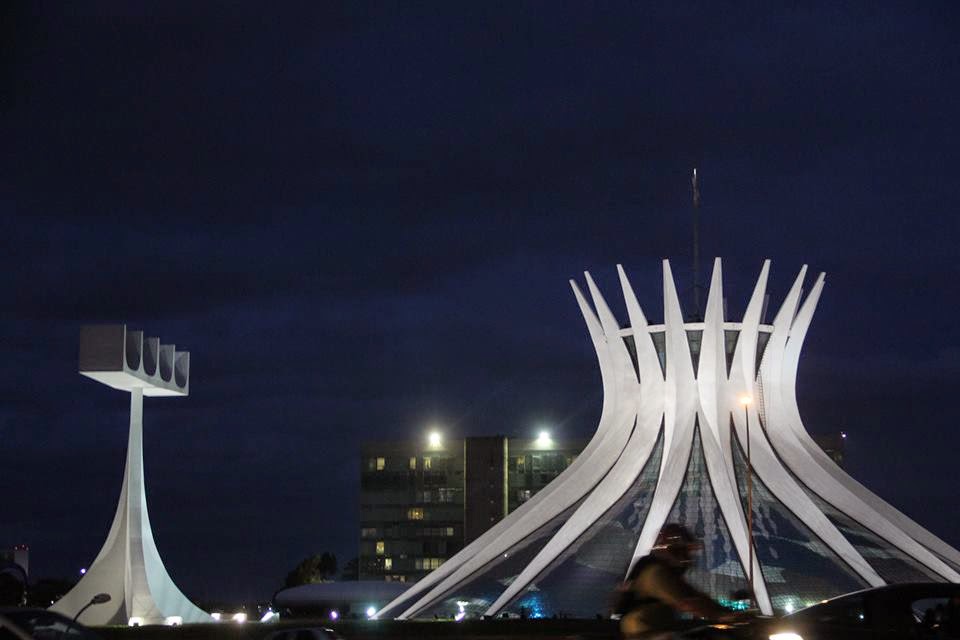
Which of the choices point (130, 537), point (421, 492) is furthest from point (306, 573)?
point (130, 537)

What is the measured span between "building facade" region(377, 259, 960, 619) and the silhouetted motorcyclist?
29.1 m

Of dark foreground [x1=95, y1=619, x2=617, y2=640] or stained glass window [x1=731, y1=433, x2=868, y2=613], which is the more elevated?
stained glass window [x1=731, y1=433, x2=868, y2=613]

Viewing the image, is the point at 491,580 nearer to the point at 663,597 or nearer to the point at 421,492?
the point at 663,597

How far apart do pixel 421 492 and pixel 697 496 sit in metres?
52.3

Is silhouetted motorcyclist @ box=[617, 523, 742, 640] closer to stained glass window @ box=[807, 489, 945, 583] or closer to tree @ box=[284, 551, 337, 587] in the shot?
stained glass window @ box=[807, 489, 945, 583]

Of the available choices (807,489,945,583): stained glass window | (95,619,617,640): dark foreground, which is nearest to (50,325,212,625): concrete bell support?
(95,619,617,640): dark foreground

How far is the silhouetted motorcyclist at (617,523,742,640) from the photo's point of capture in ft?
29.5

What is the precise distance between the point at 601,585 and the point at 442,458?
53497 millimetres

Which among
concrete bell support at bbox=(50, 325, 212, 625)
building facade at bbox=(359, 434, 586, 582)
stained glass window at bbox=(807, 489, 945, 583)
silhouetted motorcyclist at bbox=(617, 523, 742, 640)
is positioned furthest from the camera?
building facade at bbox=(359, 434, 586, 582)

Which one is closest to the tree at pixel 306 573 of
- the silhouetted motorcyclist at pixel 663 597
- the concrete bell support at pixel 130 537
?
the concrete bell support at pixel 130 537

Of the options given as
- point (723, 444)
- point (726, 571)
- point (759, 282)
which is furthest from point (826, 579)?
point (759, 282)

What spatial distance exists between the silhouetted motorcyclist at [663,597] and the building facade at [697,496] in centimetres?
2911

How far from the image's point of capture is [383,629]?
3134cm

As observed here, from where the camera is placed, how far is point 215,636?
2733 centimetres
